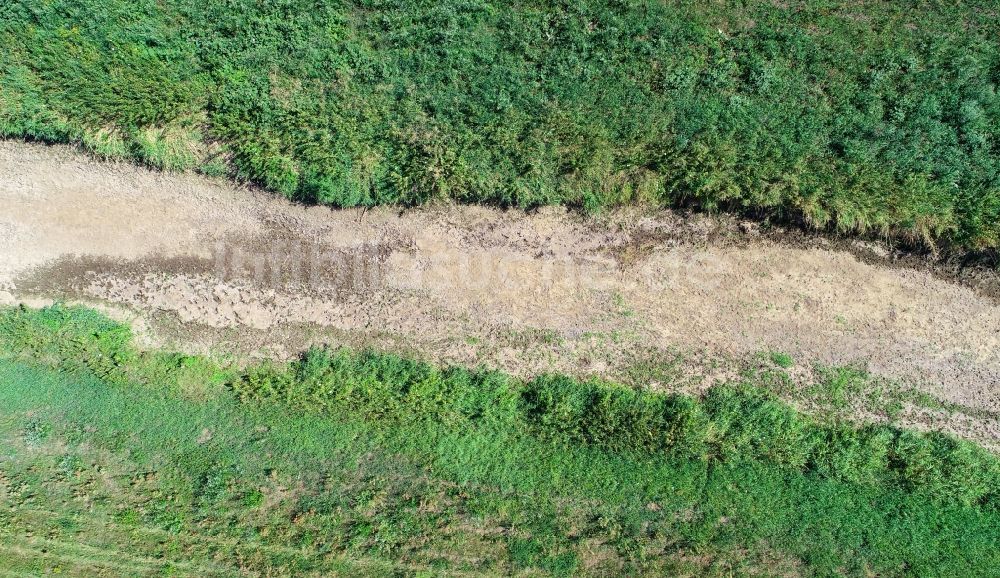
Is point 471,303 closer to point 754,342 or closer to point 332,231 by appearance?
point 332,231

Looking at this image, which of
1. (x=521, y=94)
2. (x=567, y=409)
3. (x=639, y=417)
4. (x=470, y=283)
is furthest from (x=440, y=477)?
(x=521, y=94)

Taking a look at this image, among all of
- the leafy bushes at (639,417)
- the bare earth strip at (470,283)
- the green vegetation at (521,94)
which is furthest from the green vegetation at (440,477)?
the green vegetation at (521,94)

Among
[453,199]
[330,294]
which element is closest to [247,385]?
[330,294]

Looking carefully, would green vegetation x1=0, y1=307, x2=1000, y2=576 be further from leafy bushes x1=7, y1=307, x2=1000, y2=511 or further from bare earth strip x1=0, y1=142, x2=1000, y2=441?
bare earth strip x1=0, y1=142, x2=1000, y2=441

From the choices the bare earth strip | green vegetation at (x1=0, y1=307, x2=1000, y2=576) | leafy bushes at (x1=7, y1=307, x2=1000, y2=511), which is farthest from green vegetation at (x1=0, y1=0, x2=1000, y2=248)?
Answer: green vegetation at (x1=0, y1=307, x2=1000, y2=576)

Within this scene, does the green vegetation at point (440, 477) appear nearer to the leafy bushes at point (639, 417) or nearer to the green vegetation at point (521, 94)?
the leafy bushes at point (639, 417)

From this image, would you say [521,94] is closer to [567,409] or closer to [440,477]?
[567,409]
